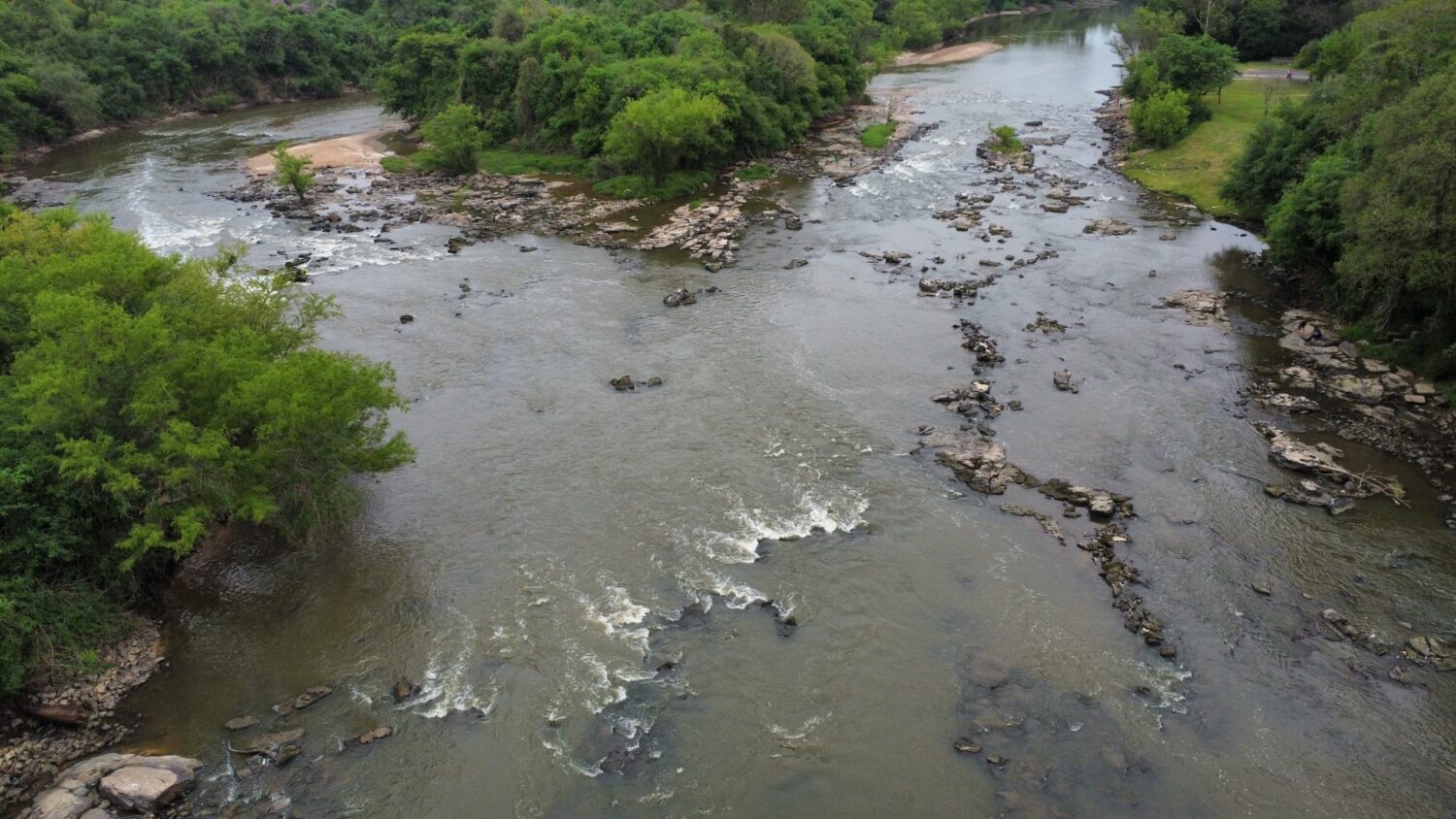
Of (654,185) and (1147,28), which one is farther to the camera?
(1147,28)

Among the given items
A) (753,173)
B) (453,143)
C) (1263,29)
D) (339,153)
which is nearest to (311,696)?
(753,173)

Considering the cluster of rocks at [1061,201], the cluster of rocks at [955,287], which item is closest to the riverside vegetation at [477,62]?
the cluster of rocks at [1061,201]

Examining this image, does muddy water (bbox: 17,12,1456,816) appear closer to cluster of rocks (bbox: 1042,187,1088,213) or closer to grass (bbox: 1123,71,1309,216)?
cluster of rocks (bbox: 1042,187,1088,213)

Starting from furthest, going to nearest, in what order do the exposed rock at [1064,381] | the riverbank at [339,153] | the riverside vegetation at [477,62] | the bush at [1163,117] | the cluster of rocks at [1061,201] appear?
the riverbank at [339,153], the riverside vegetation at [477,62], the bush at [1163,117], the cluster of rocks at [1061,201], the exposed rock at [1064,381]

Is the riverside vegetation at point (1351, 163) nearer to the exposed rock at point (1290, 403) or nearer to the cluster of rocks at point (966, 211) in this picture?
the exposed rock at point (1290, 403)

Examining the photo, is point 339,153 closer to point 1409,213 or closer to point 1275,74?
point 1409,213

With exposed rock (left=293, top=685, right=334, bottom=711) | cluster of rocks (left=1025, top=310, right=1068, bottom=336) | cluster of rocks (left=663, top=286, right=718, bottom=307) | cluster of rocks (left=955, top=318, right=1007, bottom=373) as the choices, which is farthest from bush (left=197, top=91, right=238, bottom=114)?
exposed rock (left=293, top=685, right=334, bottom=711)
